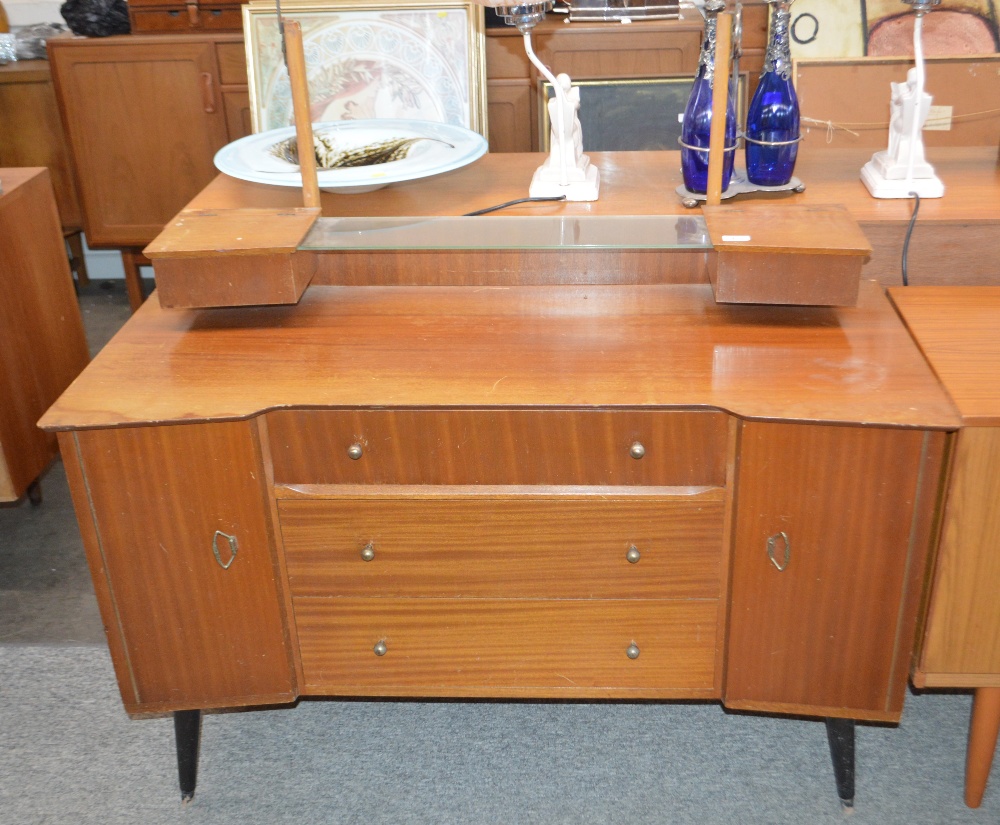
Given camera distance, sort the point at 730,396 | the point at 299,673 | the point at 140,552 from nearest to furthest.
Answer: the point at 730,396, the point at 140,552, the point at 299,673

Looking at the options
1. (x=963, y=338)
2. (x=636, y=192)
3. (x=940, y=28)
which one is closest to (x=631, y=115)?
(x=940, y=28)

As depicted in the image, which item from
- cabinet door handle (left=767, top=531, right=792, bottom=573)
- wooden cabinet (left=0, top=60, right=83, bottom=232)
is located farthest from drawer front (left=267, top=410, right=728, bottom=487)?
wooden cabinet (left=0, top=60, right=83, bottom=232)

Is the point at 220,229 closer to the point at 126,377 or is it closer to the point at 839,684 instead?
the point at 126,377

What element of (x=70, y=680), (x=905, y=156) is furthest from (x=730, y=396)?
(x=70, y=680)

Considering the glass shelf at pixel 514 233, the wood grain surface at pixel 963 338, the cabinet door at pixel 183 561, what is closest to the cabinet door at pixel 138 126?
the glass shelf at pixel 514 233

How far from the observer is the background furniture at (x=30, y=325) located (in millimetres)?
2152

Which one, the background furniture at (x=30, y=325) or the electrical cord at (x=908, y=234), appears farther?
the background furniture at (x=30, y=325)

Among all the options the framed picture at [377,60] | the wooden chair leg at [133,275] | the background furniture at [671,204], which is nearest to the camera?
the background furniture at [671,204]

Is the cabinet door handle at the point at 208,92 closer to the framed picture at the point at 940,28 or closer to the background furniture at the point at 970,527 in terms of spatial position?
the framed picture at the point at 940,28

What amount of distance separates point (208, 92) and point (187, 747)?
208 cm

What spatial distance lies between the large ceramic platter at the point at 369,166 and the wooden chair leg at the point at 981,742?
115cm

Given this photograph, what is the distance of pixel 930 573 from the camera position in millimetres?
1394

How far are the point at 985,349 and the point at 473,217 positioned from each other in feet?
2.52

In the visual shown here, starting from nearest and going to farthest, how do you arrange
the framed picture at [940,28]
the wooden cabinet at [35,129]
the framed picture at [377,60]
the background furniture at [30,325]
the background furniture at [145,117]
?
the background furniture at [30,325]
the framed picture at [377,60]
the framed picture at [940,28]
the background furniture at [145,117]
the wooden cabinet at [35,129]
